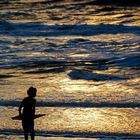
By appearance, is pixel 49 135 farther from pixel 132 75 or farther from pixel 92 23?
pixel 92 23

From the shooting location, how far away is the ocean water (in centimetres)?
1363

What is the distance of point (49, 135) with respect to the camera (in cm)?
1285

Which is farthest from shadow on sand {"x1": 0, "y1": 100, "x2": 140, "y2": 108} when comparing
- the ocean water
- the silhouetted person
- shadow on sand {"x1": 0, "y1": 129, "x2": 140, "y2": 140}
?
the silhouetted person

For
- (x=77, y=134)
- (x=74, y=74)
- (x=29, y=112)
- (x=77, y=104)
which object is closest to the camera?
(x=29, y=112)

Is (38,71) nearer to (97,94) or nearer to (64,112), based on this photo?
(97,94)

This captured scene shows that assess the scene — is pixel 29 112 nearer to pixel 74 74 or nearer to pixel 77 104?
pixel 77 104

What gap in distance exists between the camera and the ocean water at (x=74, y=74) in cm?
Result: 1363

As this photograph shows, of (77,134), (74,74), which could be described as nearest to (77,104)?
(77,134)

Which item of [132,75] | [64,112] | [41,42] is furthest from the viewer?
[41,42]

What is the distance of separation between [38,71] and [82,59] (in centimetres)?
339

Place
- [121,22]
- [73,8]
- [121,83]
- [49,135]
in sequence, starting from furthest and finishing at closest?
[73,8], [121,22], [121,83], [49,135]

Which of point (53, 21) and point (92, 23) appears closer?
point (92, 23)

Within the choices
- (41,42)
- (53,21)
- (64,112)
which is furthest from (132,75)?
(53,21)

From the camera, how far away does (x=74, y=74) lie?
→ 2092 centimetres
